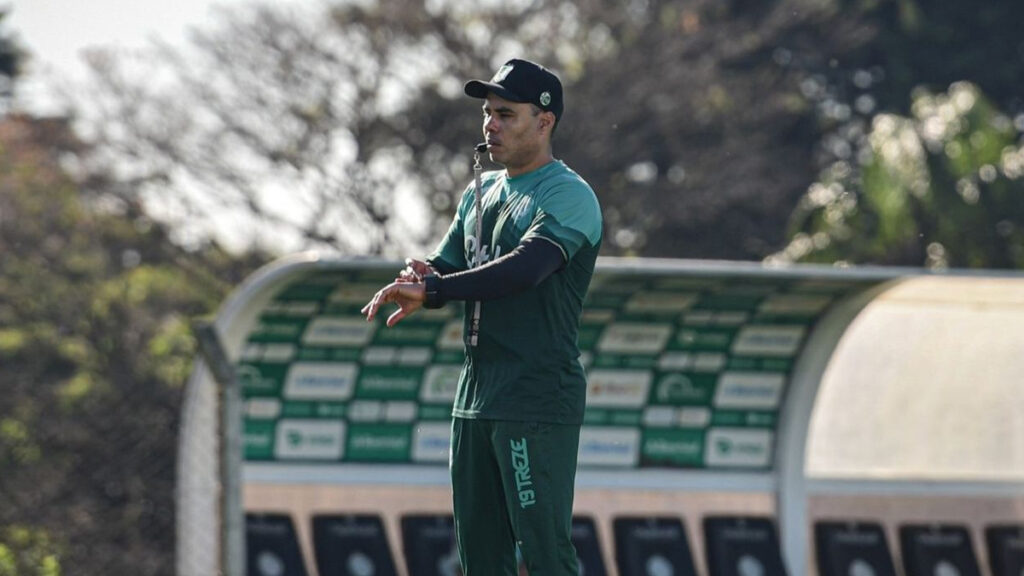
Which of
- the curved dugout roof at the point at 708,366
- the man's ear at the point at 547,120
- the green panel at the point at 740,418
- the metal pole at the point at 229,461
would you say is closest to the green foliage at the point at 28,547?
the curved dugout roof at the point at 708,366

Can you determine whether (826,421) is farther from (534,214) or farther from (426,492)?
(534,214)

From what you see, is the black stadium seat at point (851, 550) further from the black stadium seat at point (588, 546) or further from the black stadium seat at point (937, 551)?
the black stadium seat at point (588, 546)

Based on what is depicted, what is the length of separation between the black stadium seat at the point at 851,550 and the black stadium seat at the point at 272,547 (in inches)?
108

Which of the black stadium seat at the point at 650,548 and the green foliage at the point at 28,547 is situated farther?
the green foliage at the point at 28,547

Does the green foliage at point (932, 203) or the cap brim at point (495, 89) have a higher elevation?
the green foliage at point (932, 203)

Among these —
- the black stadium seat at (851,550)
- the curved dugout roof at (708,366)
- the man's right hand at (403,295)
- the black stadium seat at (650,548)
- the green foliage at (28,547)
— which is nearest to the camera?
the man's right hand at (403,295)

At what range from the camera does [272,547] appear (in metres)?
10.6

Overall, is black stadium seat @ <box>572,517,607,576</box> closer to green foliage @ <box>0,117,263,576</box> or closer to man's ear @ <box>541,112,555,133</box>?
man's ear @ <box>541,112,555,133</box>

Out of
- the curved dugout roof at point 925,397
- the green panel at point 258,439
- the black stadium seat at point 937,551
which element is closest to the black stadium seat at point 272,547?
the green panel at point 258,439

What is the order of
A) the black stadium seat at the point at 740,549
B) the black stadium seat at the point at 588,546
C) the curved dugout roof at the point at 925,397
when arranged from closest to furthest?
1. the black stadium seat at the point at 588,546
2. the black stadium seat at the point at 740,549
3. the curved dugout roof at the point at 925,397

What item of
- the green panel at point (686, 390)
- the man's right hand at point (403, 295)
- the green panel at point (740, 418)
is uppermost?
the green panel at point (686, 390)

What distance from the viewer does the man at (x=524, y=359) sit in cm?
556

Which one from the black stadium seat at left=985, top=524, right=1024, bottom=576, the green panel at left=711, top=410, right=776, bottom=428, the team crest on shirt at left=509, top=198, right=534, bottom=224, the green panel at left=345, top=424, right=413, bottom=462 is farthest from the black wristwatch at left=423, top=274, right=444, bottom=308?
the black stadium seat at left=985, top=524, right=1024, bottom=576

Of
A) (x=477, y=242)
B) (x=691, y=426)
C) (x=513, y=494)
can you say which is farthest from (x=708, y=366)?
(x=513, y=494)
